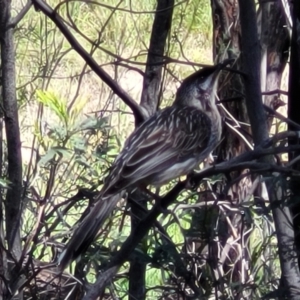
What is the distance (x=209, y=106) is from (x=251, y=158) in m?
1.73

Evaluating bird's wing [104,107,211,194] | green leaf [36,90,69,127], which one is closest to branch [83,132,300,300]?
bird's wing [104,107,211,194]

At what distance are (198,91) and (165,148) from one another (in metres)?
0.48

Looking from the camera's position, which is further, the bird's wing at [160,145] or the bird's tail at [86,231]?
the bird's wing at [160,145]

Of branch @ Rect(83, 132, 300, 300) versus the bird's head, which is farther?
the bird's head

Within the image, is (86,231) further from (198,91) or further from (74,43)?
(198,91)

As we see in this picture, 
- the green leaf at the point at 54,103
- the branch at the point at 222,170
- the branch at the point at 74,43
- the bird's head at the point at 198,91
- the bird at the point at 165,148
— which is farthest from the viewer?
the bird's head at the point at 198,91

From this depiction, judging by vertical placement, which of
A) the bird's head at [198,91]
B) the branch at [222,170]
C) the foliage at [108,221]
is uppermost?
the bird's head at [198,91]

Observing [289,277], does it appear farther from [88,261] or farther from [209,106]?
[209,106]

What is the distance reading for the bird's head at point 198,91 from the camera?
14.7ft

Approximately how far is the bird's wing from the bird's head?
7 cm

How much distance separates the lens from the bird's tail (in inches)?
132

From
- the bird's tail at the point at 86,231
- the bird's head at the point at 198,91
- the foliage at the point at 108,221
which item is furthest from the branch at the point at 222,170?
the bird's head at the point at 198,91

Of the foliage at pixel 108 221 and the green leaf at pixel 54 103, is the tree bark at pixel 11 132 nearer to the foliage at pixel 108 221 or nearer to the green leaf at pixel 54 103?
the foliage at pixel 108 221

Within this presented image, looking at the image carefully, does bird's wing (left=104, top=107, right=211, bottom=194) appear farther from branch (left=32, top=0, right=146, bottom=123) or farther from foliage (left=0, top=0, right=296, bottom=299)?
branch (left=32, top=0, right=146, bottom=123)
